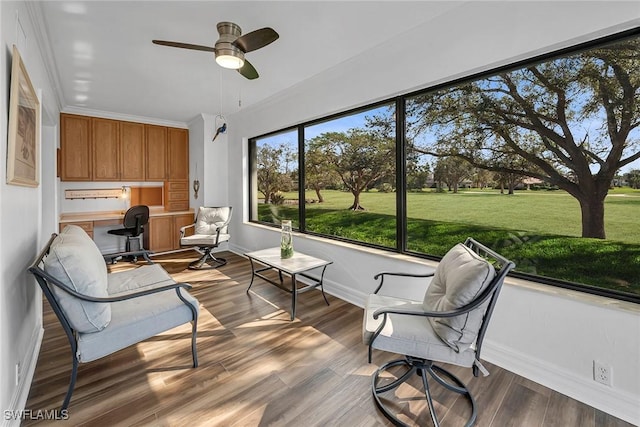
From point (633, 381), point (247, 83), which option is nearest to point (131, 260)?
point (247, 83)

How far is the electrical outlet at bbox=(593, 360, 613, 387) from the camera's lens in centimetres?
165

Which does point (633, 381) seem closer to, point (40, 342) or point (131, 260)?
point (40, 342)

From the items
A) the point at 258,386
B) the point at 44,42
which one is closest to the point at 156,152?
the point at 44,42

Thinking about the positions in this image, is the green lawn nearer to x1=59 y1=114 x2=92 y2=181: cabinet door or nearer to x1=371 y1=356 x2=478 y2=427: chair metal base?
x1=371 y1=356 x2=478 y2=427: chair metal base

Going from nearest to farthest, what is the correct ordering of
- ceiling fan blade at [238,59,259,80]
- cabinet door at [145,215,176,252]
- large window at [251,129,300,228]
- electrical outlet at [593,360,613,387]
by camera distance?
electrical outlet at [593,360,613,387] → ceiling fan blade at [238,59,259,80] → large window at [251,129,300,228] → cabinet door at [145,215,176,252]

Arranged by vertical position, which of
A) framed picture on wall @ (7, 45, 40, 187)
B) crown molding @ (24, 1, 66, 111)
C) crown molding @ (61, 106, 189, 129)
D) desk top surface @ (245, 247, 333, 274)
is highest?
crown molding @ (61, 106, 189, 129)

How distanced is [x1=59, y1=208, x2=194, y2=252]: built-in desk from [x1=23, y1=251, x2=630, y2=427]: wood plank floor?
256 cm

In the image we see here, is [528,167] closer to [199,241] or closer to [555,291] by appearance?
[555,291]

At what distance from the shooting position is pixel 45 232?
12.3 ft

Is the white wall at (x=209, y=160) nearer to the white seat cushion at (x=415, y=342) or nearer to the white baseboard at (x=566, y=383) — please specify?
the white seat cushion at (x=415, y=342)

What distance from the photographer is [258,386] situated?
1.87 metres

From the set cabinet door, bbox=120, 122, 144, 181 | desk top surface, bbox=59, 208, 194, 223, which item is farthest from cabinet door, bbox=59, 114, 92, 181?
desk top surface, bbox=59, 208, 194, 223

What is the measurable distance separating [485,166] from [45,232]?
521 cm

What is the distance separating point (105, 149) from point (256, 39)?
4440 millimetres
